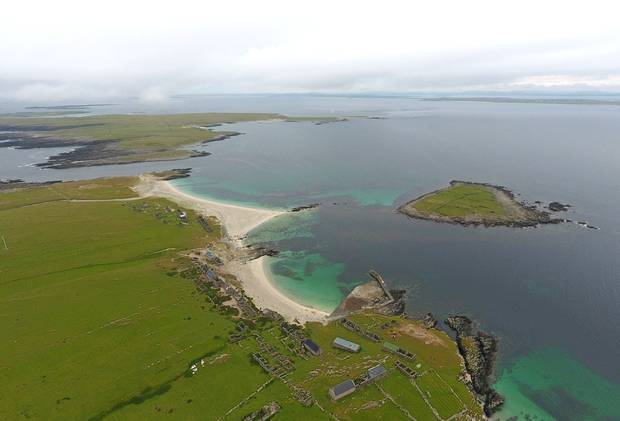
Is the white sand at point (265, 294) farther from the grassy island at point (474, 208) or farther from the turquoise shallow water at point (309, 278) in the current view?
the grassy island at point (474, 208)

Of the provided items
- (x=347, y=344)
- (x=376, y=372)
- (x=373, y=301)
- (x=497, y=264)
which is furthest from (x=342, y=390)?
(x=497, y=264)

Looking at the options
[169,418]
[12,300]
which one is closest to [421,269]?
[169,418]

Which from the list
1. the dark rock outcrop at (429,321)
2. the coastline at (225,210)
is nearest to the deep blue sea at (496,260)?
the dark rock outcrop at (429,321)

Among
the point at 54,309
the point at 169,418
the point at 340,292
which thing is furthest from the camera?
the point at 340,292

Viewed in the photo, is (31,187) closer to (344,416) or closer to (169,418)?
(169,418)

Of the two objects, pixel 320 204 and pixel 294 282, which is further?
pixel 320 204

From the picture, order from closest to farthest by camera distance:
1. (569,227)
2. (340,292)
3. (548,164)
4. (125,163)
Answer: (340,292) < (569,227) < (548,164) < (125,163)
